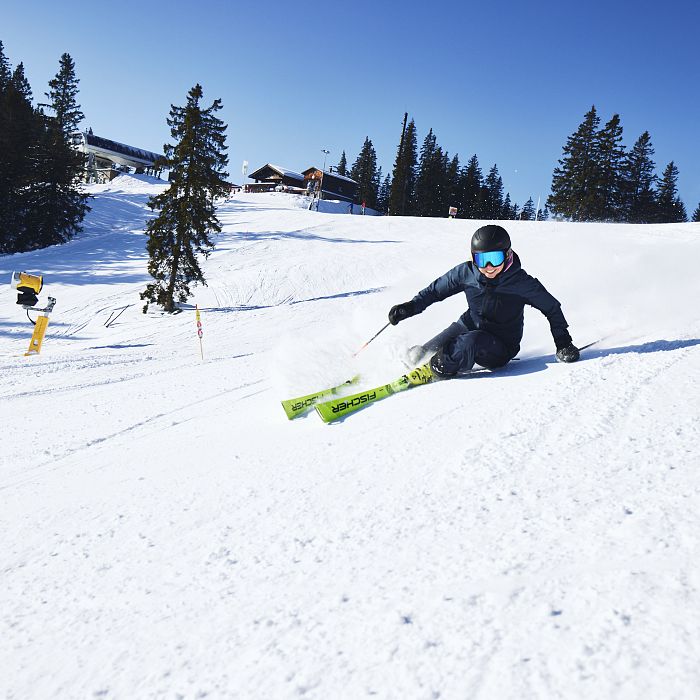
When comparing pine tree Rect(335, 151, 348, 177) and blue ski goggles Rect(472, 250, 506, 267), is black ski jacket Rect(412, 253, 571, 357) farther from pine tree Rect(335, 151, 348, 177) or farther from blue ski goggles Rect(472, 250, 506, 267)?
pine tree Rect(335, 151, 348, 177)

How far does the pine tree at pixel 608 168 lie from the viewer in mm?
43750

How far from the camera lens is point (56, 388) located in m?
8.07

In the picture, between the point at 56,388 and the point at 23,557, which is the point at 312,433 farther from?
the point at 56,388

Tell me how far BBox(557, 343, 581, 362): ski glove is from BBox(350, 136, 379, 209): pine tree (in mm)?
75607

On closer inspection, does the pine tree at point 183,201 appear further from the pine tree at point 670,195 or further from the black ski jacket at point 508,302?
the pine tree at point 670,195

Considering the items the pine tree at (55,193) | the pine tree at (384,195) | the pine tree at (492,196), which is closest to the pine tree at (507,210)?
the pine tree at (492,196)

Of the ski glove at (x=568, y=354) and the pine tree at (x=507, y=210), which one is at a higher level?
the pine tree at (x=507, y=210)

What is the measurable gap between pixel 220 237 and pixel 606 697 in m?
31.1

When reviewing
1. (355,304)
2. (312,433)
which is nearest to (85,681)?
(312,433)

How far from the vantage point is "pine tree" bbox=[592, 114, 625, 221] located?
43750 mm

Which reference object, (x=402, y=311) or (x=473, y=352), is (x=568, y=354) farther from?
(x=402, y=311)

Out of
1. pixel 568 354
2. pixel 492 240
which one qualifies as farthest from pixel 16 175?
pixel 568 354

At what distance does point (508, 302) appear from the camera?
4.95 m

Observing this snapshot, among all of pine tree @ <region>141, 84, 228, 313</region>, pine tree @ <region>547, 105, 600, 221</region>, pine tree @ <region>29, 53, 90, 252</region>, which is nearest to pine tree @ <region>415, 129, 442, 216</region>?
pine tree @ <region>547, 105, 600, 221</region>
